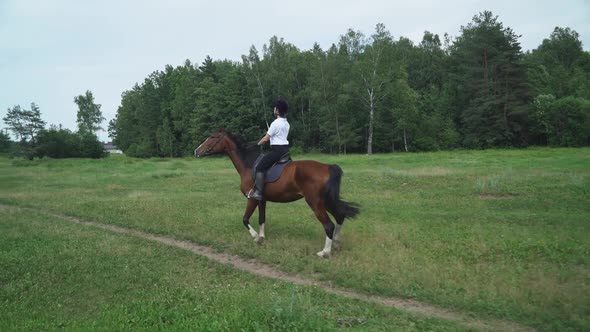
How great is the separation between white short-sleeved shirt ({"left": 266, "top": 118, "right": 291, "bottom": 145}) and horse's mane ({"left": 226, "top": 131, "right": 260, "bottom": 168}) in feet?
3.09

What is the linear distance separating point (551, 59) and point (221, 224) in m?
81.2

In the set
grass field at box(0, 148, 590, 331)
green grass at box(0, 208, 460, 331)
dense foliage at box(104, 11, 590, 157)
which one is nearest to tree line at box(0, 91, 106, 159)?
dense foliage at box(104, 11, 590, 157)

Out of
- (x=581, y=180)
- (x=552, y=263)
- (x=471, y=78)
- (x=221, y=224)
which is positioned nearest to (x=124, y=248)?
(x=221, y=224)

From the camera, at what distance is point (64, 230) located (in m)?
11.6

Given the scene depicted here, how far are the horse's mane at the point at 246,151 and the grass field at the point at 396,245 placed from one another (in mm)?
1963

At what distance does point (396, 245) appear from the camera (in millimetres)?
9094

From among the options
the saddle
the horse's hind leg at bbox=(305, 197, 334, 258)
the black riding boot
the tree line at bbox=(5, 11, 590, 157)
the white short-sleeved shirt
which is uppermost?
the tree line at bbox=(5, 11, 590, 157)

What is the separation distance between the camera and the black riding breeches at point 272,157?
9.77m

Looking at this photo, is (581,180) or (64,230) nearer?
(64,230)

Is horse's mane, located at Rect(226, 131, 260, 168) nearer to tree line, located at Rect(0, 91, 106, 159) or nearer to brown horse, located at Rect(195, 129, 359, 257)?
brown horse, located at Rect(195, 129, 359, 257)

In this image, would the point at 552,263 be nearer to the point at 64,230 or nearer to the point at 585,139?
the point at 64,230

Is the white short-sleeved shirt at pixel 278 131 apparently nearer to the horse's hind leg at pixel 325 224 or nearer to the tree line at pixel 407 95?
the horse's hind leg at pixel 325 224

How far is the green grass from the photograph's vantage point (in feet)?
16.8

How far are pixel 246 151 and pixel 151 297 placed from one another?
5122mm
